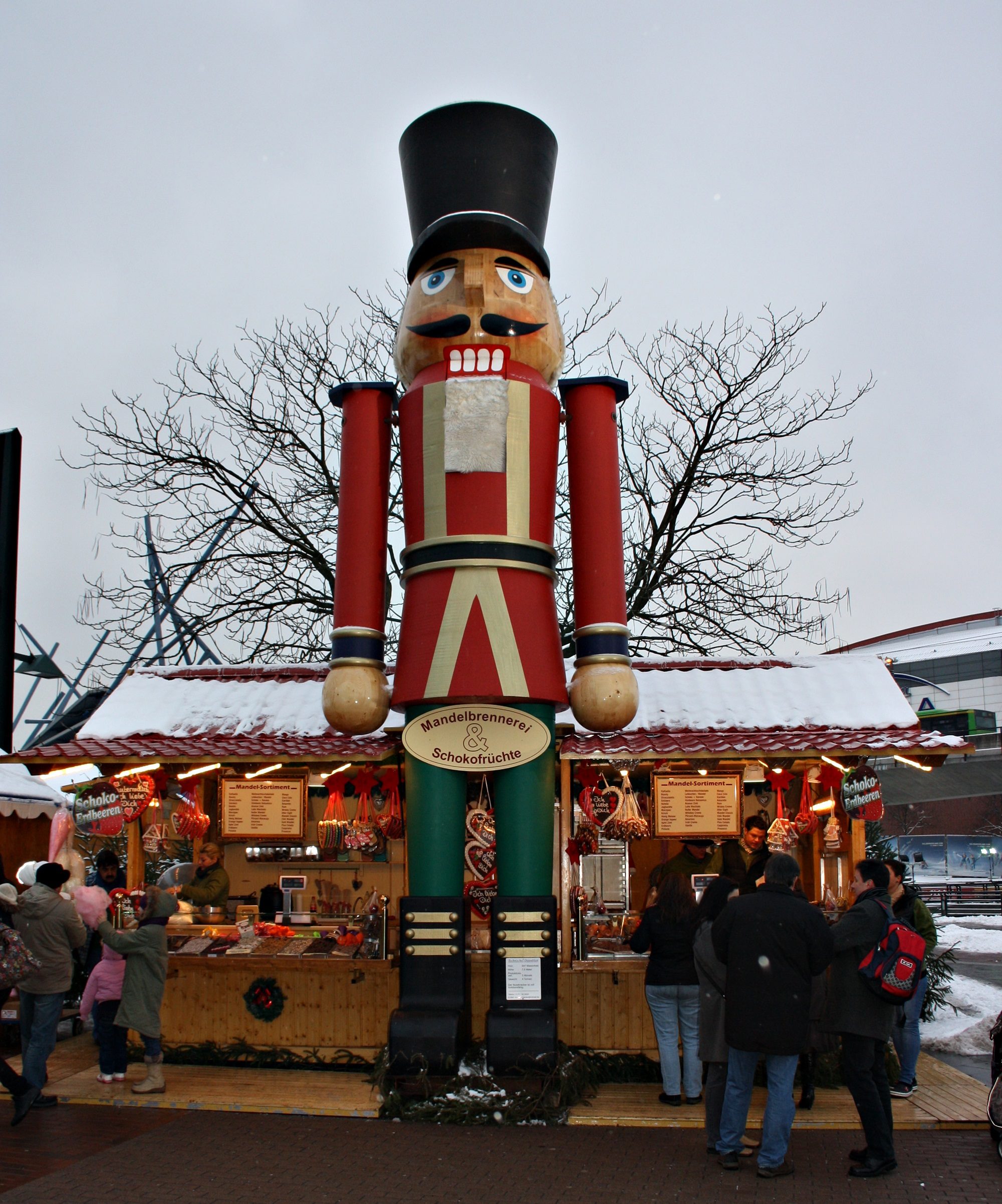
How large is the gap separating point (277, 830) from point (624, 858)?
4.94 m

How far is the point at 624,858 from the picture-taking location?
492 inches

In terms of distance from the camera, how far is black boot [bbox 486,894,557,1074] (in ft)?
24.2

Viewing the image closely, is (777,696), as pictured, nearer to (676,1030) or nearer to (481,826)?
(481,826)

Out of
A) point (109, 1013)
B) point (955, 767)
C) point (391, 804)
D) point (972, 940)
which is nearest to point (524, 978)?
point (391, 804)

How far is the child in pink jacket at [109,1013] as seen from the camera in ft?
26.5

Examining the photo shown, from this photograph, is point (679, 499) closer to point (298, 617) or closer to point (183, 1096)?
point (298, 617)

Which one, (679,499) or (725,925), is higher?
(679,499)

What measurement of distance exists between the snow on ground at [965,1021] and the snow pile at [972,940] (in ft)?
13.7

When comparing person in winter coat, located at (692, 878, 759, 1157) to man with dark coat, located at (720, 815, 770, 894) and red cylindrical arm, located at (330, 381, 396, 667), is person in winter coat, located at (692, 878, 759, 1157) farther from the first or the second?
man with dark coat, located at (720, 815, 770, 894)

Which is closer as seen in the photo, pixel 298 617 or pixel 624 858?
pixel 624 858

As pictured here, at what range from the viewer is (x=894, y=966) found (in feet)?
19.7

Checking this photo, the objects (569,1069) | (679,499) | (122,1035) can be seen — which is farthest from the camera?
(679,499)

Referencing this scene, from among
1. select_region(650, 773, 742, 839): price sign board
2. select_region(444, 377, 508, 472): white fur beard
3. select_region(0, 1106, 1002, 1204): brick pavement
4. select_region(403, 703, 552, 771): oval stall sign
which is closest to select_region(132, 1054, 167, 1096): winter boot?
select_region(0, 1106, 1002, 1204): brick pavement

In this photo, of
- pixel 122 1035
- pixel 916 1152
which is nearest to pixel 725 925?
pixel 916 1152
